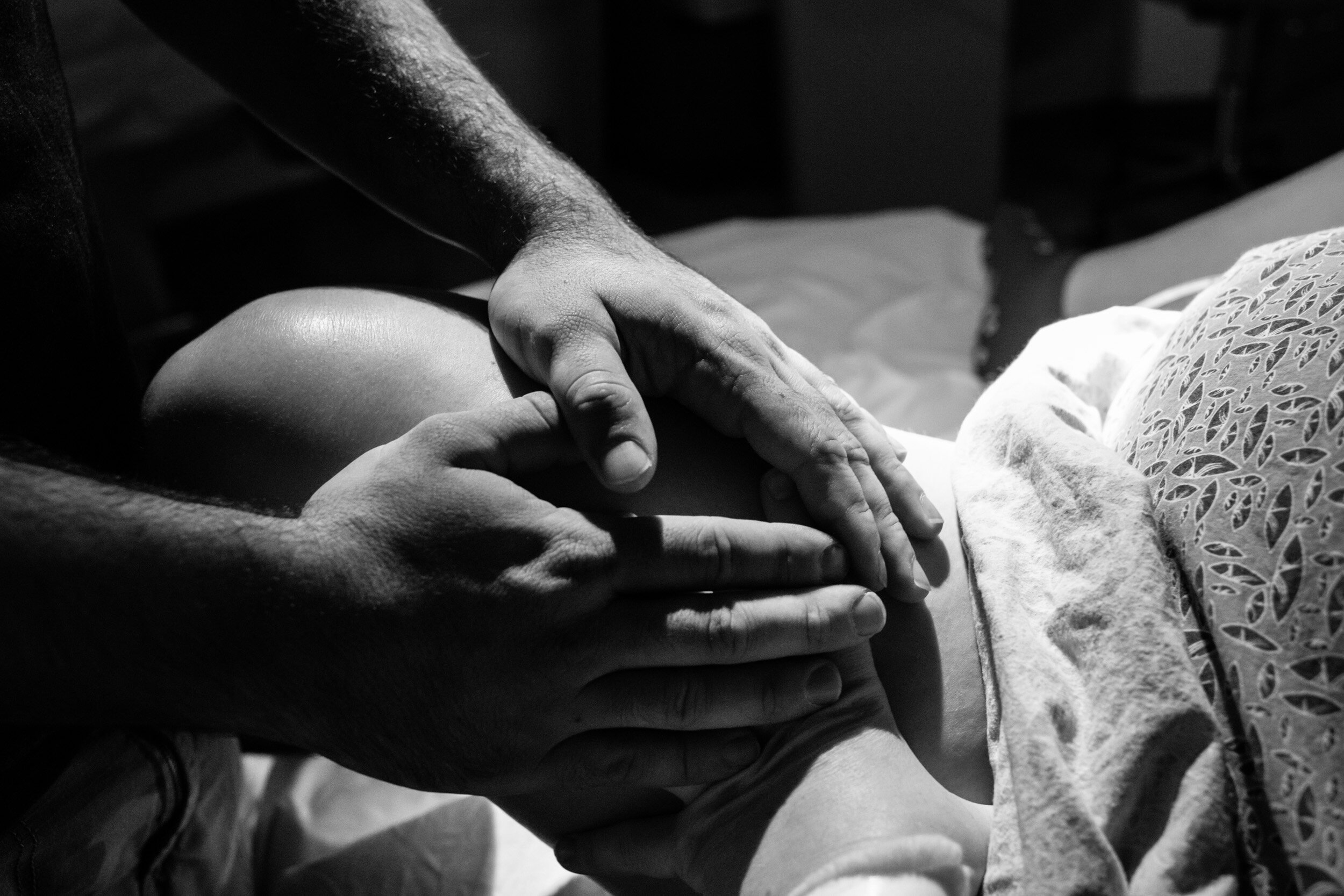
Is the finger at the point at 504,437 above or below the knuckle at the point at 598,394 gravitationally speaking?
below

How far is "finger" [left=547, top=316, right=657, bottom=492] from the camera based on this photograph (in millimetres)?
595

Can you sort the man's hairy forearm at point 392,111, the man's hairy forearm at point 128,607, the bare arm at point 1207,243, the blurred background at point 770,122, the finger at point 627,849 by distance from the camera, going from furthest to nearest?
the blurred background at point 770,122
the bare arm at point 1207,243
the man's hairy forearm at point 392,111
the finger at point 627,849
the man's hairy forearm at point 128,607

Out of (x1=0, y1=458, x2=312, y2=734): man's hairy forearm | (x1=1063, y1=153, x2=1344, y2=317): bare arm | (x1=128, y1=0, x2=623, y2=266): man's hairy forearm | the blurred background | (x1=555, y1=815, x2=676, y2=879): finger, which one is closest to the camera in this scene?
(x1=0, y1=458, x2=312, y2=734): man's hairy forearm

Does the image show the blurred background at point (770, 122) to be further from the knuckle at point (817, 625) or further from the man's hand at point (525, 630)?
the knuckle at point (817, 625)

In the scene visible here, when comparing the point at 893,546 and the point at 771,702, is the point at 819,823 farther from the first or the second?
the point at 893,546

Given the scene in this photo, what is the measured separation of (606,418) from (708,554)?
0.33 ft

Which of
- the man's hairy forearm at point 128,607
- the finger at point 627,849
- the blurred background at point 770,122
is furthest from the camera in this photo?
the blurred background at point 770,122

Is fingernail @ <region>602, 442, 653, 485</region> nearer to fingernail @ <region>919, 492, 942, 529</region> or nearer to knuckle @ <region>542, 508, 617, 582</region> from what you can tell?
knuckle @ <region>542, 508, 617, 582</region>

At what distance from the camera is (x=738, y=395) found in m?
0.67

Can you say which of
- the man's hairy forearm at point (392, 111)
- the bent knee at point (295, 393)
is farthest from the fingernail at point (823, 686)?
the man's hairy forearm at point (392, 111)

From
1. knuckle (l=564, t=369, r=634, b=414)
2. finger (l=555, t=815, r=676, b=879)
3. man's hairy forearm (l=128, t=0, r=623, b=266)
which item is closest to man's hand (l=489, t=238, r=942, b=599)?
knuckle (l=564, t=369, r=634, b=414)

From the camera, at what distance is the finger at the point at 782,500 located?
2.22ft

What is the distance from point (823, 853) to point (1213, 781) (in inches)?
7.6

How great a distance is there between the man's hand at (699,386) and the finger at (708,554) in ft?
0.11
